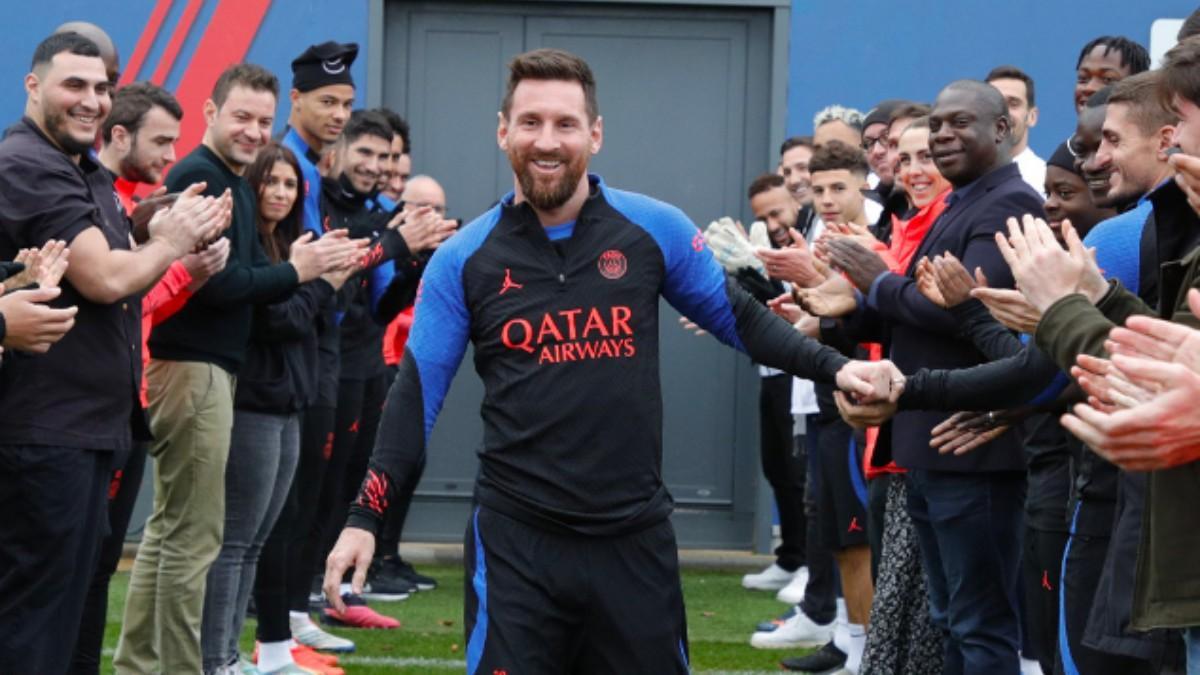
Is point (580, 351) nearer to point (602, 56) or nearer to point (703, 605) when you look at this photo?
point (703, 605)

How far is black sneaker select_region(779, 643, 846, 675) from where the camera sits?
7727 millimetres

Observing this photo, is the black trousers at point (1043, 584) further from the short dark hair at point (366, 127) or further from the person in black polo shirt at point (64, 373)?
the short dark hair at point (366, 127)

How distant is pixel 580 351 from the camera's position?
14.7ft

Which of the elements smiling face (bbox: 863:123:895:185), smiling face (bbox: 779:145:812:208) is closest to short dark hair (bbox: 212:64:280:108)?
smiling face (bbox: 863:123:895:185)

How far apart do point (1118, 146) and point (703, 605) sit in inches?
209

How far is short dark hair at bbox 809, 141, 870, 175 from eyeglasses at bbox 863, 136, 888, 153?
0.13 metres

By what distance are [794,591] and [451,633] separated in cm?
208

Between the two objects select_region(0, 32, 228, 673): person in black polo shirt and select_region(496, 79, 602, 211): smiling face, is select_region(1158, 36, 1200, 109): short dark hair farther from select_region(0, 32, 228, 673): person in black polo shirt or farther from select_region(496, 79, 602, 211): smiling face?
select_region(0, 32, 228, 673): person in black polo shirt

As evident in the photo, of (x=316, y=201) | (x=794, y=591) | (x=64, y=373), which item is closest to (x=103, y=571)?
(x=64, y=373)

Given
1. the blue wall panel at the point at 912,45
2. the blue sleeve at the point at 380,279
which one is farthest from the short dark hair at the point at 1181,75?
the blue wall panel at the point at 912,45

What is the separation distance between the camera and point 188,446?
6414mm

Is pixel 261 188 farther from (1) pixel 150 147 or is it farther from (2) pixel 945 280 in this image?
(2) pixel 945 280

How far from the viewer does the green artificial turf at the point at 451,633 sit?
7.72 metres

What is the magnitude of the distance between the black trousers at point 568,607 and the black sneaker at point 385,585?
5.06m
